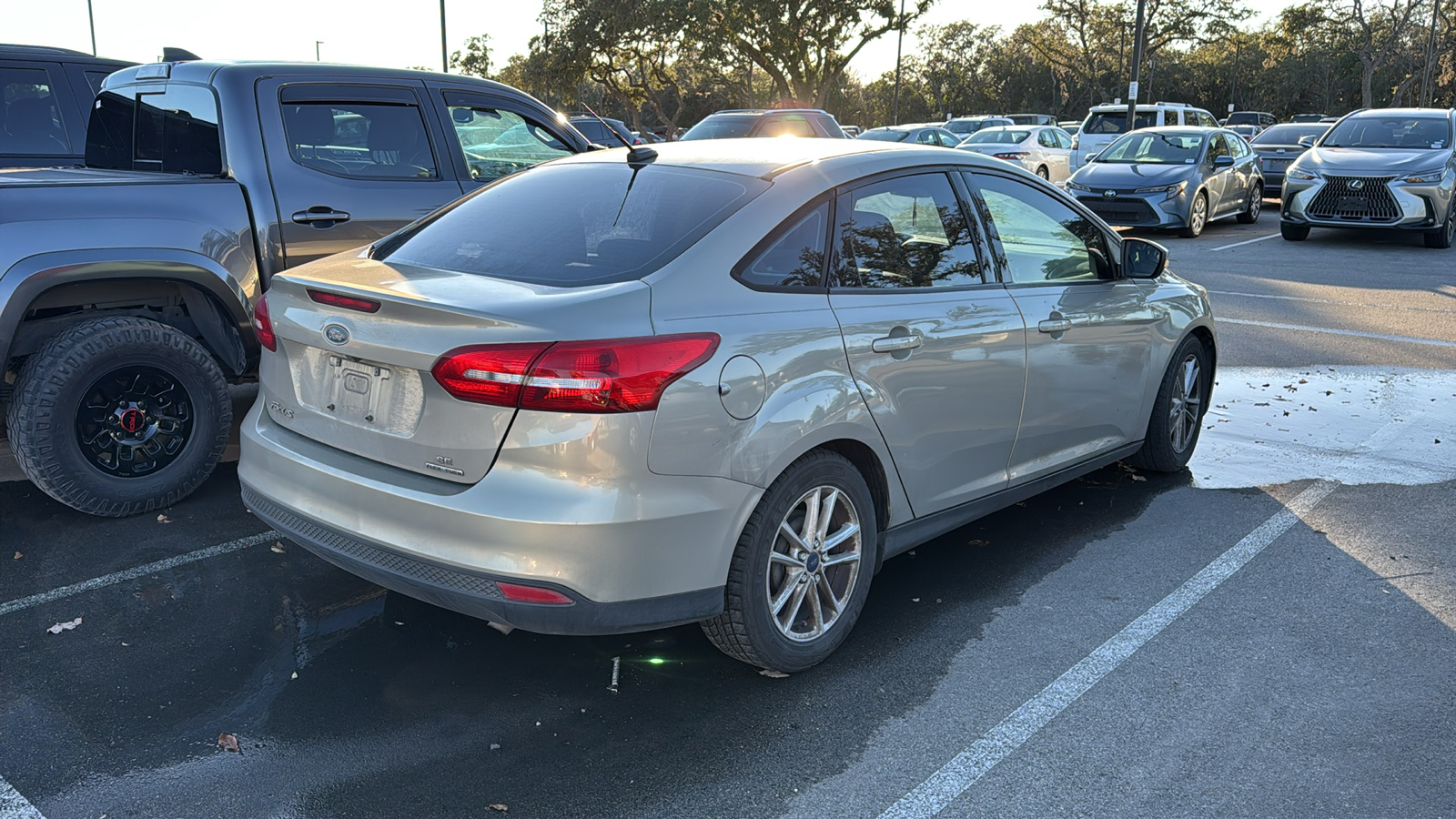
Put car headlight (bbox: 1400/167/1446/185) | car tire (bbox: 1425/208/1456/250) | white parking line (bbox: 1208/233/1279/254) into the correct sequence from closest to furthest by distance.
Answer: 1. car headlight (bbox: 1400/167/1446/185)
2. car tire (bbox: 1425/208/1456/250)
3. white parking line (bbox: 1208/233/1279/254)

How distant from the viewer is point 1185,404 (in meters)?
5.80

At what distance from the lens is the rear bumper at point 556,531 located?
306 cm

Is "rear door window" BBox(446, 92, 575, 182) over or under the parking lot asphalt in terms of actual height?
over

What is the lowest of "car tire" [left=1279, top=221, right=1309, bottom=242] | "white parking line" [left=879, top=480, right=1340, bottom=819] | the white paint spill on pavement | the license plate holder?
"white parking line" [left=879, top=480, right=1340, bottom=819]

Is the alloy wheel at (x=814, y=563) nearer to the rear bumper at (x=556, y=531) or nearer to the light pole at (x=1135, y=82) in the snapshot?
the rear bumper at (x=556, y=531)

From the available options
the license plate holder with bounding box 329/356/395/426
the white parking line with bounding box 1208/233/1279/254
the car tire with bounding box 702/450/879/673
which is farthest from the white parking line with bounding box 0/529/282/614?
the white parking line with bounding box 1208/233/1279/254

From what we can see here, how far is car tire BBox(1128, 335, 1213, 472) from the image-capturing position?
18.2 feet

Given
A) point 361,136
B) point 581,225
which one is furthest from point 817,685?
point 361,136

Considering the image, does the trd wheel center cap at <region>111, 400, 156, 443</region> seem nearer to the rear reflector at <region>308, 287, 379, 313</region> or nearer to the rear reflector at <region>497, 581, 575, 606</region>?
the rear reflector at <region>308, 287, 379, 313</region>

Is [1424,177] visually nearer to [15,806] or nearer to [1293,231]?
[1293,231]

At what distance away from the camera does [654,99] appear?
47656mm

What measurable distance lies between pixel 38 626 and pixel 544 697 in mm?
1822

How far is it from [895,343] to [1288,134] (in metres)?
23.1

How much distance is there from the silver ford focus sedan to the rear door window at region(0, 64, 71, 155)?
184 inches
